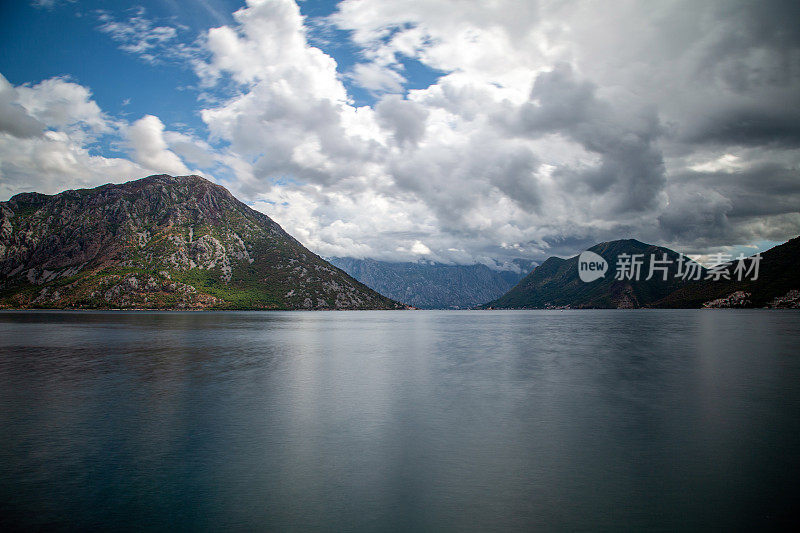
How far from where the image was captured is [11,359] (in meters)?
64.2

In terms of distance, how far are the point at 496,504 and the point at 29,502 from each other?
63.4 feet

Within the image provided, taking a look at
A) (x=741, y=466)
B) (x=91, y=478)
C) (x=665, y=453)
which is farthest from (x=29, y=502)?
(x=741, y=466)

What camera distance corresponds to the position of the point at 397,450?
2500cm

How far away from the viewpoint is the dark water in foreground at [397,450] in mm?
16672

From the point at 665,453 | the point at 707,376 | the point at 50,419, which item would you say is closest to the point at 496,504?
the point at 665,453

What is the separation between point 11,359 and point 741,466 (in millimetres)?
87612

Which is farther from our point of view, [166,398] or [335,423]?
[166,398]

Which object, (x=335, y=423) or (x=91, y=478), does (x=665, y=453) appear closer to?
(x=335, y=423)

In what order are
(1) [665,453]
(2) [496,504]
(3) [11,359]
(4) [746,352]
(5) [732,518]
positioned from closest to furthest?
1. (5) [732,518]
2. (2) [496,504]
3. (1) [665,453]
4. (3) [11,359]
5. (4) [746,352]

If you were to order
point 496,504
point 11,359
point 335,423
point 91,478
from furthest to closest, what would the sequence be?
point 11,359
point 335,423
point 91,478
point 496,504

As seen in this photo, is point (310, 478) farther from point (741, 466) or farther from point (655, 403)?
point (655, 403)

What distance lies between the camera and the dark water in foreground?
54.7ft

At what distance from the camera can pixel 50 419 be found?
31.5m

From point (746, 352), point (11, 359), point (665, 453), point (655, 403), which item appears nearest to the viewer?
point (665, 453)
